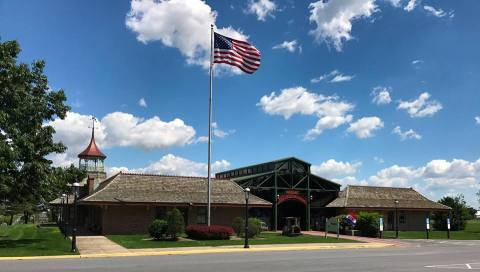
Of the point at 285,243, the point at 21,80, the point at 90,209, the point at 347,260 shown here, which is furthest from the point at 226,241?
the point at 90,209

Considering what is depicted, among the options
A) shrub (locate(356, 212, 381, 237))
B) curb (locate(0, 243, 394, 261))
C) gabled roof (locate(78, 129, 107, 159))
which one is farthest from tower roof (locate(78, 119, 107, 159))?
curb (locate(0, 243, 394, 261))

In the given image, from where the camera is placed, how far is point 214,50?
31969 millimetres

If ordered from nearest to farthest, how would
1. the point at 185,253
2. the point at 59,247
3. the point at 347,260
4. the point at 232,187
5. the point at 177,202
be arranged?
the point at 347,260 → the point at 185,253 → the point at 59,247 → the point at 177,202 → the point at 232,187

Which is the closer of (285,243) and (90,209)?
(285,243)

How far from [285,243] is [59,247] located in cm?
1333

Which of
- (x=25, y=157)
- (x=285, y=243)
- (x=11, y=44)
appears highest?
(x=11, y=44)

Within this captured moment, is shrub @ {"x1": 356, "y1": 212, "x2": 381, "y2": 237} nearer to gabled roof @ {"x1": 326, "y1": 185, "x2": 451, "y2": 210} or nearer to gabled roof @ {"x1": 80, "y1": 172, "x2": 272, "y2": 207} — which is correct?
gabled roof @ {"x1": 326, "y1": 185, "x2": 451, "y2": 210}

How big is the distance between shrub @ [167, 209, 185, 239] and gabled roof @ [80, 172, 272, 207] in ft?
19.9

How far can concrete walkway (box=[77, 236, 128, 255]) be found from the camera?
83.5 feet

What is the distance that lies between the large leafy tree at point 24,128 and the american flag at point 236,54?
10.2 metres

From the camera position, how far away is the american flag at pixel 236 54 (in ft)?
103

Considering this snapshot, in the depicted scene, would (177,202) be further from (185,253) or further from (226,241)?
(185,253)

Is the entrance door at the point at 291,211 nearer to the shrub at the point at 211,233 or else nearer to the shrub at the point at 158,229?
the shrub at the point at 211,233

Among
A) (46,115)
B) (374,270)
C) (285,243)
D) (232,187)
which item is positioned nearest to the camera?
(374,270)
